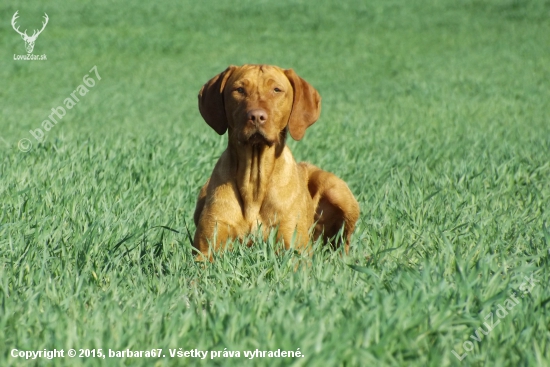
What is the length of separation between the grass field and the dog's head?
2.34 ft

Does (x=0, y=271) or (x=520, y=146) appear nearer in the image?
(x=0, y=271)

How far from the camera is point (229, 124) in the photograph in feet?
15.0

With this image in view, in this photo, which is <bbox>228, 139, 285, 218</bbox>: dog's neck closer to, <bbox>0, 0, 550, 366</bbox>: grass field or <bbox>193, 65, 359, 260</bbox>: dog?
<bbox>193, 65, 359, 260</bbox>: dog

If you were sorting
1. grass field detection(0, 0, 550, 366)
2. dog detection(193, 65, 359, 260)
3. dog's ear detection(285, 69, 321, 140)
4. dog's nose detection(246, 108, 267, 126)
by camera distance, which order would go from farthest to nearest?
dog's ear detection(285, 69, 321, 140)
dog detection(193, 65, 359, 260)
dog's nose detection(246, 108, 267, 126)
grass field detection(0, 0, 550, 366)

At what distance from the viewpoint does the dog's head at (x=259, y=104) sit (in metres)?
4.27

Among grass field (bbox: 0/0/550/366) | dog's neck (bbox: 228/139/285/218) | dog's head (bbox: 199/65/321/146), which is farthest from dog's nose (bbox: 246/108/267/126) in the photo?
grass field (bbox: 0/0/550/366)

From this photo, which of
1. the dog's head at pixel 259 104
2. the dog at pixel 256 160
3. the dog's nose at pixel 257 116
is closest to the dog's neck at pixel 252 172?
the dog at pixel 256 160

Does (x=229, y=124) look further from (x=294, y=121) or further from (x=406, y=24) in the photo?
(x=406, y=24)

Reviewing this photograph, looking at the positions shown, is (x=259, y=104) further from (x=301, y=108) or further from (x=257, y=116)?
(x=301, y=108)

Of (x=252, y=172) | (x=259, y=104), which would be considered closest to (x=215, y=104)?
(x=259, y=104)

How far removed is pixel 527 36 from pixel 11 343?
23.8m

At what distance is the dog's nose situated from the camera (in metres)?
4.19

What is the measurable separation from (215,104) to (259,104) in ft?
1.29

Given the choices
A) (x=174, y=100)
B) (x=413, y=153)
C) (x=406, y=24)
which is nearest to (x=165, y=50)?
(x=174, y=100)
